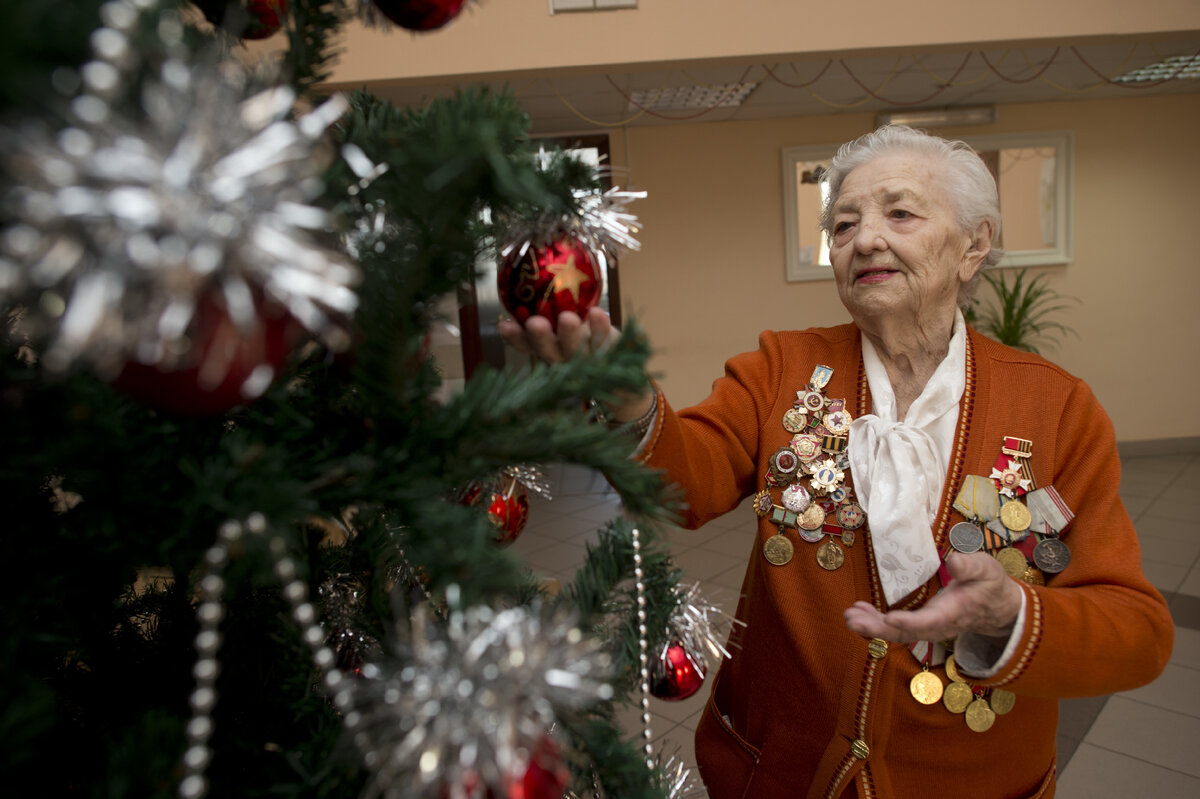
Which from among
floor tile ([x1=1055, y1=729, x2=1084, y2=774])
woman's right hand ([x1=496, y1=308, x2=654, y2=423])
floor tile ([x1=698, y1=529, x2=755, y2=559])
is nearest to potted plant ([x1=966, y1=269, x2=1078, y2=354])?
floor tile ([x1=698, y1=529, x2=755, y2=559])

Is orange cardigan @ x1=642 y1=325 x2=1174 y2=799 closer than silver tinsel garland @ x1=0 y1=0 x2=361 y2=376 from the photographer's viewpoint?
No

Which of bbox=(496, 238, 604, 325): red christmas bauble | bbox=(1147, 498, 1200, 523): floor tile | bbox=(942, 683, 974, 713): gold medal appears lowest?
bbox=(1147, 498, 1200, 523): floor tile

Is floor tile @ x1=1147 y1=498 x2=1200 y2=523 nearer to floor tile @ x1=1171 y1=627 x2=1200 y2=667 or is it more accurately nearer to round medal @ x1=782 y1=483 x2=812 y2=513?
floor tile @ x1=1171 y1=627 x2=1200 y2=667

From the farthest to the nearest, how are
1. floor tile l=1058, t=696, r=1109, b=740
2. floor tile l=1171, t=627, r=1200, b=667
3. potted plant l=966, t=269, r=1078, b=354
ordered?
potted plant l=966, t=269, r=1078, b=354, floor tile l=1171, t=627, r=1200, b=667, floor tile l=1058, t=696, r=1109, b=740

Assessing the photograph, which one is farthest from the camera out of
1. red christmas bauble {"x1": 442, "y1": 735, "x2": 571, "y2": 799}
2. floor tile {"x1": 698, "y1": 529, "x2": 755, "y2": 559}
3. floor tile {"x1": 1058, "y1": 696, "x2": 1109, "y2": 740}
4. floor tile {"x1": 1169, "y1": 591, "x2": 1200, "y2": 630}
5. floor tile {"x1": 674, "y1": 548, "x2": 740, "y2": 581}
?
floor tile {"x1": 698, "y1": 529, "x2": 755, "y2": 559}

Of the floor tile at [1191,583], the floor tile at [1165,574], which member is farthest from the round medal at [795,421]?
the floor tile at [1191,583]

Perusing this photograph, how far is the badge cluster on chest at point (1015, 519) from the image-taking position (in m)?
1.02

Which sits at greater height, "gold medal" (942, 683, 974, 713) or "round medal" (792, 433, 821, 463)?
"round medal" (792, 433, 821, 463)

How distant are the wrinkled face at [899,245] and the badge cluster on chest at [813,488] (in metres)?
0.19

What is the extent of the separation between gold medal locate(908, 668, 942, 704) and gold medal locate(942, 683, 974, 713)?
11mm

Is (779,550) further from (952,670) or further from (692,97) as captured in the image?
(692,97)

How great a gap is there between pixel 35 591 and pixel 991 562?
91 centimetres

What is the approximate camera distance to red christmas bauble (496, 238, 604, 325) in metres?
0.59

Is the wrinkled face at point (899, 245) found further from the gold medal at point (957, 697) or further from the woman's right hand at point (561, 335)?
the woman's right hand at point (561, 335)
